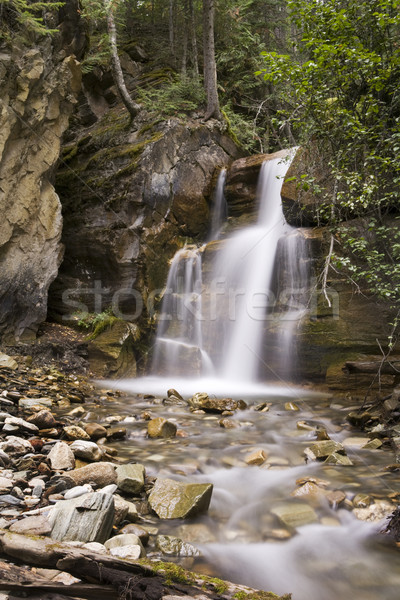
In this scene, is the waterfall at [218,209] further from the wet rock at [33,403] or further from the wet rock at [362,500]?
the wet rock at [362,500]

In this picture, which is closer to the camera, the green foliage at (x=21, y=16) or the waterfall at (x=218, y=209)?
the green foliage at (x=21, y=16)

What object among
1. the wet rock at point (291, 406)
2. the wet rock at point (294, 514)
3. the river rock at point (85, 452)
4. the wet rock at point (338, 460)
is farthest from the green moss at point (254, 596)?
the wet rock at point (291, 406)

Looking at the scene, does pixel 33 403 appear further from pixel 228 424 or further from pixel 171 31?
pixel 171 31

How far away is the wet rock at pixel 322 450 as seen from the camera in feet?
13.5

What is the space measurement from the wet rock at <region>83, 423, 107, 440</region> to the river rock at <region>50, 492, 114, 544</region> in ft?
6.91

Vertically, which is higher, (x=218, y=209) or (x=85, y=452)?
(x=218, y=209)

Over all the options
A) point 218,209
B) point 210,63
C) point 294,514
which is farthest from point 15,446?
point 210,63

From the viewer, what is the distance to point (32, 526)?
219cm

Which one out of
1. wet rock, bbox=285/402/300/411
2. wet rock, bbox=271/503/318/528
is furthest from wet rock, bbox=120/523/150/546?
wet rock, bbox=285/402/300/411

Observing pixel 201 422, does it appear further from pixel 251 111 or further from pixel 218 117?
pixel 251 111

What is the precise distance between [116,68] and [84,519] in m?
13.1

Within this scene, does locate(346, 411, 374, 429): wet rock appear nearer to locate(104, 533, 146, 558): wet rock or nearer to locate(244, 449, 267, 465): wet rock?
locate(244, 449, 267, 465): wet rock

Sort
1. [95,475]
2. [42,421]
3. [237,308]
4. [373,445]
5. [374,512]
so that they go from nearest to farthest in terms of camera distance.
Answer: [374,512], [95,475], [42,421], [373,445], [237,308]

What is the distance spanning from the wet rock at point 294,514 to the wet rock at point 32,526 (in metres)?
1.79
